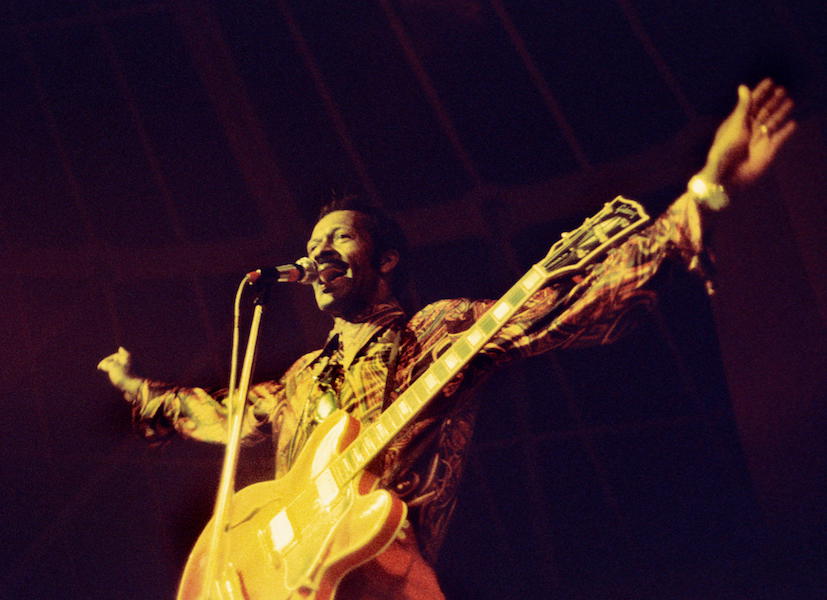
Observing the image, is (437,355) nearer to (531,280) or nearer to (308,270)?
(531,280)

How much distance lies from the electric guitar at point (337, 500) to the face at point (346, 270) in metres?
0.47

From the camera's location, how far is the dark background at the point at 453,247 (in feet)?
5.32

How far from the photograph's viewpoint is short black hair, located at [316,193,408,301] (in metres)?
2.24

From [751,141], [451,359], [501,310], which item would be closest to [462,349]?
[451,359]

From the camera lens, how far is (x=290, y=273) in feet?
6.66

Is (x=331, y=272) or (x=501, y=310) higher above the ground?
(x=331, y=272)

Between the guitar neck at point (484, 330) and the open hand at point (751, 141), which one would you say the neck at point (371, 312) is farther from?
the open hand at point (751, 141)

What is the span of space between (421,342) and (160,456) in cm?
111

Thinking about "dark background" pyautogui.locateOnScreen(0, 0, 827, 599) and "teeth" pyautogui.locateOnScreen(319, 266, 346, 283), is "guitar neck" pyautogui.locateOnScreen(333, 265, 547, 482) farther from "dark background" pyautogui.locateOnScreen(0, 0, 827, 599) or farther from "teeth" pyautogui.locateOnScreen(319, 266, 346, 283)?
"teeth" pyautogui.locateOnScreen(319, 266, 346, 283)

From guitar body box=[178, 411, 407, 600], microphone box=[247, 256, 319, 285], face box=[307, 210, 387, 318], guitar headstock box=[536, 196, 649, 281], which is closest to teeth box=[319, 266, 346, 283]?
face box=[307, 210, 387, 318]

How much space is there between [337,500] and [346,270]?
797 millimetres

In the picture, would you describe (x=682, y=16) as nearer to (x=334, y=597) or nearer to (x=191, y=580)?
(x=334, y=597)

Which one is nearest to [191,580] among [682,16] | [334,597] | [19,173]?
[334,597]

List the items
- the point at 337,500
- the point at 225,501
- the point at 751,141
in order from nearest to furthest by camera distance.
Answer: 1. the point at 751,141
2. the point at 337,500
3. the point at 225,501
